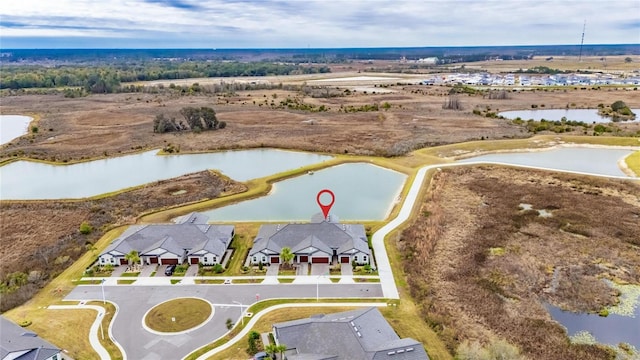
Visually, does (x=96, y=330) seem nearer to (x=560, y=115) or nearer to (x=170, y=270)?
(x=170, y=270)

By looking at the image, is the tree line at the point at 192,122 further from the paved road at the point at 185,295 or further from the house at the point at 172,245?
the paved road at the point at 185,295

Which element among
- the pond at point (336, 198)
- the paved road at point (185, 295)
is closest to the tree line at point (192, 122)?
the pond at point (336, 198)

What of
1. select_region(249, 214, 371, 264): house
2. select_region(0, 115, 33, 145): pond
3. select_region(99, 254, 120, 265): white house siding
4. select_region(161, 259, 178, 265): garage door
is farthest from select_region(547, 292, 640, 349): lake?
select_region(0, 115, 33, 145): pond

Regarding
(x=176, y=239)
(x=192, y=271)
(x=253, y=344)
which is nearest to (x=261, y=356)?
(x=253, y=344)

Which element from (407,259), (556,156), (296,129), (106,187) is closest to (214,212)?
(106,187)

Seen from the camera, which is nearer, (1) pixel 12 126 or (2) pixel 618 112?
(1) pixel 12 126

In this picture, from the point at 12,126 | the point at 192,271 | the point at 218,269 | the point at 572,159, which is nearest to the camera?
the point at 218,269

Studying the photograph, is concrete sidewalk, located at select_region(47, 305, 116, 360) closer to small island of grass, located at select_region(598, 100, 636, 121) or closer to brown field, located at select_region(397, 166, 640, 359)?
brown field, located at select_region(397, 166, 640, 359)
